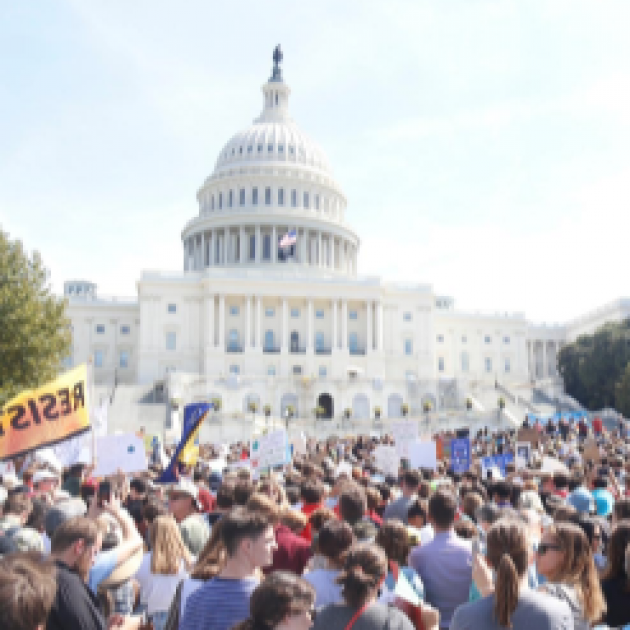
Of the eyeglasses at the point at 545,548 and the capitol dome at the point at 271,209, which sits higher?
the capitol dome at the point at 271,209

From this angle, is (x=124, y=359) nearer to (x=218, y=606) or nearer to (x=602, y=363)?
(x=602, y=363)

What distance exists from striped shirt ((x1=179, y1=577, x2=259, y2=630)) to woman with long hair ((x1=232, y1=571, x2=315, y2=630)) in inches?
42.8

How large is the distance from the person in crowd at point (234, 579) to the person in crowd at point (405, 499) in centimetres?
485

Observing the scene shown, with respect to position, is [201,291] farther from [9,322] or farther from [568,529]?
[568,529]

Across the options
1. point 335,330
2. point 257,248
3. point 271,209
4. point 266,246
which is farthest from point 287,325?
point 271,209

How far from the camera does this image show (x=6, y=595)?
152 inches

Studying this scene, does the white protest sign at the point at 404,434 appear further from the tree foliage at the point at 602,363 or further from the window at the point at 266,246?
the window at the point at 266,246

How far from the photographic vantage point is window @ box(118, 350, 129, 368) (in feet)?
306

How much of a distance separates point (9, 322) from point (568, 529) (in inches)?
1131

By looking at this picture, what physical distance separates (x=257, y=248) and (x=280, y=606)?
93.8m

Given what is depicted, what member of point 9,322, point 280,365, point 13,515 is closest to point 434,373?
point 280,365

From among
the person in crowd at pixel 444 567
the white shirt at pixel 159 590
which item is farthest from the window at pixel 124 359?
the person in crowd at pixel 444 567

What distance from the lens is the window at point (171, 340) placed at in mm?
85062

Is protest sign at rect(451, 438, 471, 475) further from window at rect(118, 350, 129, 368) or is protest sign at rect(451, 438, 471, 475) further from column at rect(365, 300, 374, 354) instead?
window at rect(118, 350, 129, 368)
